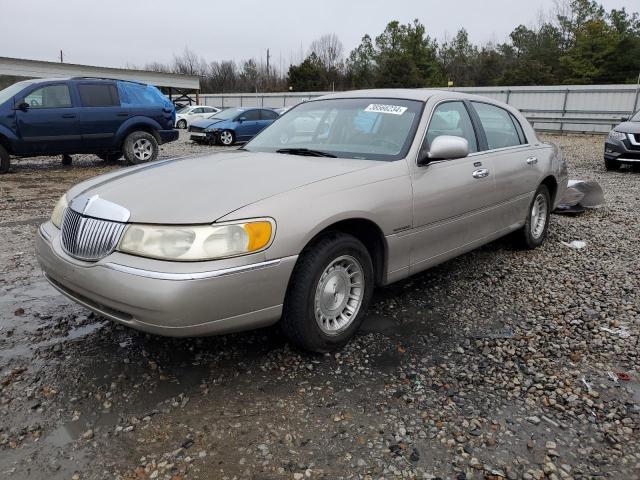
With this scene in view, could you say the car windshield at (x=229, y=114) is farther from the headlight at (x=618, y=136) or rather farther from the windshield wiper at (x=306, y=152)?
the windshield wiper at (x=306, y=152)

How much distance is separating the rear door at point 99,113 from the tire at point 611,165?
1076 centimetres

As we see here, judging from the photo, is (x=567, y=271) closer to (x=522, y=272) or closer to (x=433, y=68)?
(x=522, y=272)

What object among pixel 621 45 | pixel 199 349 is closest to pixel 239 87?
pixel 621 45

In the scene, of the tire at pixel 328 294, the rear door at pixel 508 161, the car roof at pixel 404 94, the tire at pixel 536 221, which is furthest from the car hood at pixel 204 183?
the tire at pixel 536 221

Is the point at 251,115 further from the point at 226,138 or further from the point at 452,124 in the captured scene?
the point at 452,124

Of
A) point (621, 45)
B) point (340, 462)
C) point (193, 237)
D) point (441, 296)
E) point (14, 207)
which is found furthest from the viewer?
point (621, 45)

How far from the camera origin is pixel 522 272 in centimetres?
464

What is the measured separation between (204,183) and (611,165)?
37.6 feet

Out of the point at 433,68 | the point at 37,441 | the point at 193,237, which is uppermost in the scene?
the point at 433,68

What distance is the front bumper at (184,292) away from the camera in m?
2.37

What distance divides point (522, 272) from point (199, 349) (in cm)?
304

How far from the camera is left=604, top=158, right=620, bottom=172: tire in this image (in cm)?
1143

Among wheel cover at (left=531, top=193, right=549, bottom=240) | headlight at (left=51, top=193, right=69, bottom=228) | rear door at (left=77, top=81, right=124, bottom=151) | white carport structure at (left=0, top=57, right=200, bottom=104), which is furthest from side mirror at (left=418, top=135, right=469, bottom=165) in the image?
white carport structure at (left=0, top=57, right=200, bottom=104)

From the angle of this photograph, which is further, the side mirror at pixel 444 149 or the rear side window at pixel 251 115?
the rear side window at pixel 251 115
